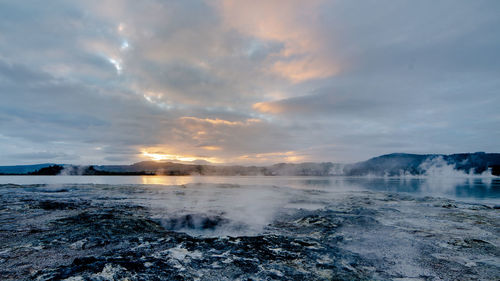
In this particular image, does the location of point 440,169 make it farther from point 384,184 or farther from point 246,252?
point 246,252

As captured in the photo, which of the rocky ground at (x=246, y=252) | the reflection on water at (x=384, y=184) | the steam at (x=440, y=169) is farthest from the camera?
the steam at (x=440, y=169)

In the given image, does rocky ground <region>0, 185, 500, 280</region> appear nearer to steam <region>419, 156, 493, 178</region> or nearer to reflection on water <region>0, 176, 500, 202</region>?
reflection on water <region>0, 176, 500, 202</region>

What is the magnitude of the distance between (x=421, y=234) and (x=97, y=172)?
17339cm

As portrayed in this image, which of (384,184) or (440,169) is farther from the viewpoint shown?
(440,169)

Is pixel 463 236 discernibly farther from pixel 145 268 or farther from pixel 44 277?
pixel 44 277

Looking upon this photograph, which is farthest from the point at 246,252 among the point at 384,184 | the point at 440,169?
the point at 440,169

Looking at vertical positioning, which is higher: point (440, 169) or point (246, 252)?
point (246, 252)

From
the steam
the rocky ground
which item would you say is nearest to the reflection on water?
the rocky ground

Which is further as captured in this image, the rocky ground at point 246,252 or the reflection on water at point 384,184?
the reflection on water at point 384,184

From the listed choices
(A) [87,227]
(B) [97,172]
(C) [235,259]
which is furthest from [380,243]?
(B) [97,172]

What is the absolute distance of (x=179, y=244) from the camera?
8.08 metres

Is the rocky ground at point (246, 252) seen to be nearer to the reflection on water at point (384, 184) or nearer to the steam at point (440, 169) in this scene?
the reflection on water at point (384, 184)

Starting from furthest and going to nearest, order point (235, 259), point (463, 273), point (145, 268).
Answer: point (235, 259) → point (463, 273) → point (145, 268)

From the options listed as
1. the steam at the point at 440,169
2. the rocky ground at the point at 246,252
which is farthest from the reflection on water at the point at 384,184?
the steam at the point at 440,169
